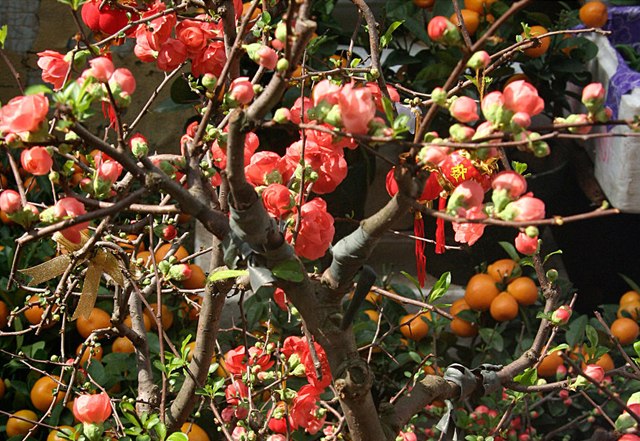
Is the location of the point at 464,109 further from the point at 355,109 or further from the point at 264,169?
the point at 264,169

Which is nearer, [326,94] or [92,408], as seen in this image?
[326,94]

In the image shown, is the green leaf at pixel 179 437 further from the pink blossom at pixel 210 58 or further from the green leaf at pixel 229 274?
the pink blossom at pixel 210 58

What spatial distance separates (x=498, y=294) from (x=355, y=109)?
88cm

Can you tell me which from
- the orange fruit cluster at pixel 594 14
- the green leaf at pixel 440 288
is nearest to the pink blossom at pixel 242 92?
the green leaf at pixel 440 288

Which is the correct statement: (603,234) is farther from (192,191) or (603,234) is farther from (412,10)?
(192,191)

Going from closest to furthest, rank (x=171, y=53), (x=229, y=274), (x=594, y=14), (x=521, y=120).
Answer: (x=521, y=120)
(x=229, y=274)
(x=171, y=53)
(x=594, y=14)

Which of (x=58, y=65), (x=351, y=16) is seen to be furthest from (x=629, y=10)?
(x=58, y=65)

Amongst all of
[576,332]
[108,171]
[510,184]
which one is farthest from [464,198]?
[576,332]

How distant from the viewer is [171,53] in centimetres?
64

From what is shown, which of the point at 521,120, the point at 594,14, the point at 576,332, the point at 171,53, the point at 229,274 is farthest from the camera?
the point at 594,14

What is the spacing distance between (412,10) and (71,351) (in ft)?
2.56

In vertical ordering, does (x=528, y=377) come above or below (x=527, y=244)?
below

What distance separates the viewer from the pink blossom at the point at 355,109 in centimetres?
41

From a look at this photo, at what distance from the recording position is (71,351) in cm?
116
